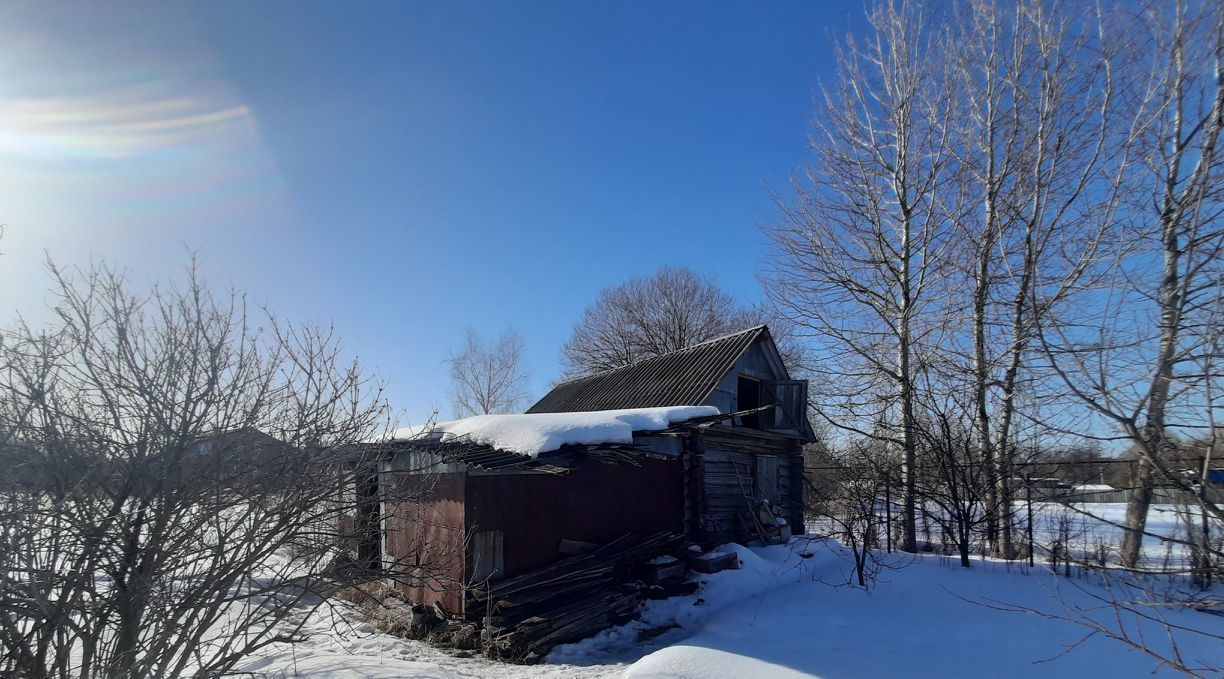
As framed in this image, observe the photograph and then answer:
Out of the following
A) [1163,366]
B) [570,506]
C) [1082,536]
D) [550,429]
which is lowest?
[1082,536]

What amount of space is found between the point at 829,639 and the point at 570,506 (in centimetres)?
424

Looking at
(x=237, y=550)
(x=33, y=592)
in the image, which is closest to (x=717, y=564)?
(x=237, y=550)

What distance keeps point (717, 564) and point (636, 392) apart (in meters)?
6.46

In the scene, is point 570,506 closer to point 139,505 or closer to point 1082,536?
point 139,505

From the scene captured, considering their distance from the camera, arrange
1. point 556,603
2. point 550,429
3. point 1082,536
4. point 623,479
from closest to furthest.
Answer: point 556,603 → point 550,429 → point 623,479 → point 1082,536

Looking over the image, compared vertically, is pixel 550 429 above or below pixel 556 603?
above

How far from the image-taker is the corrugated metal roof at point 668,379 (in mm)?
14711

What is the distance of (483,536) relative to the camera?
9195mm

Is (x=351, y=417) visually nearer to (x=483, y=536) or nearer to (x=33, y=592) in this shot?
(x=33, y=592)

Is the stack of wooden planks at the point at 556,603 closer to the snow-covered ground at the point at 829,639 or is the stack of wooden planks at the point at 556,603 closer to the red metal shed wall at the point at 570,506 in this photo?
the snow-covered ground at the point at 829,639

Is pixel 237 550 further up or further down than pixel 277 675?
further up

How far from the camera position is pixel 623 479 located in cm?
1131

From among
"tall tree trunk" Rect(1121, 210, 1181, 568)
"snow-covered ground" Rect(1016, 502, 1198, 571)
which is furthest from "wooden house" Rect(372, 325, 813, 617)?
"tall tree trunk" Rect(1121, 210, 1181, 568)

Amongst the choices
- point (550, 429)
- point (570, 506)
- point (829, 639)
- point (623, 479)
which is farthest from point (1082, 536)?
point (550, 429)
